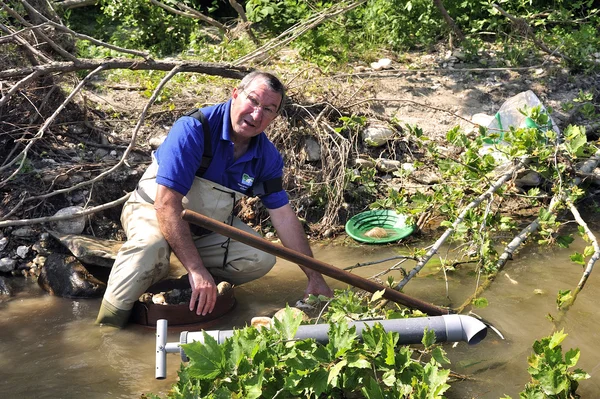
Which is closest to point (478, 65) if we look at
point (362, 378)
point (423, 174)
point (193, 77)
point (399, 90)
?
point (399, 90)

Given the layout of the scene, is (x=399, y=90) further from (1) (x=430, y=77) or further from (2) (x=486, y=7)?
(2) (x=486, y=7)

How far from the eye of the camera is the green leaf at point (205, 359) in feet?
9.14

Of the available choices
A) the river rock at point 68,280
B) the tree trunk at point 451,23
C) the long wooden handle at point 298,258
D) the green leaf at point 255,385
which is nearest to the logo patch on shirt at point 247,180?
the long wooden handle at point 298,258

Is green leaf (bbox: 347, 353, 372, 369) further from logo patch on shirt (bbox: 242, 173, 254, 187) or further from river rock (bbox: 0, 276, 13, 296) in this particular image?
river rock (bbox: 0, 276, 13, 296)

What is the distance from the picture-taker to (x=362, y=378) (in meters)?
3.11

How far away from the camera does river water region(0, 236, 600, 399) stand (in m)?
3.58

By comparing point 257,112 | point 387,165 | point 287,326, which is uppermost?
point 257,112

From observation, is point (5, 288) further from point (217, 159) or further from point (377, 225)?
point (377, 225)

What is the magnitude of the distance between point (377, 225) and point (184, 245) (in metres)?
2.15

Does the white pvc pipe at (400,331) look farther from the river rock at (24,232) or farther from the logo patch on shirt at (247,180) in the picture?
the river rock at (24,232)

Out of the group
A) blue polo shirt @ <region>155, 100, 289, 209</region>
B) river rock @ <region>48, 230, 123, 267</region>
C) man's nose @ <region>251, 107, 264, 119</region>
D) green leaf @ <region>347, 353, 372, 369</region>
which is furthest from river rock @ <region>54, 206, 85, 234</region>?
green leaf @ <region>347, 353, 372, 369</region>

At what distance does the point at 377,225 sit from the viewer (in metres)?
5.68

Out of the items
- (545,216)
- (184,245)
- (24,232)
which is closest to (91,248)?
(24,232)

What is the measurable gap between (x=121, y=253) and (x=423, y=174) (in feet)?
9.32
